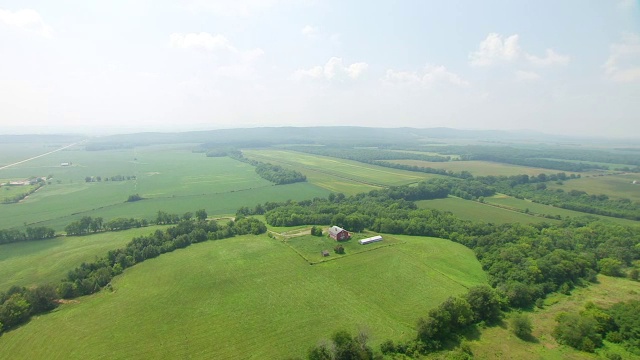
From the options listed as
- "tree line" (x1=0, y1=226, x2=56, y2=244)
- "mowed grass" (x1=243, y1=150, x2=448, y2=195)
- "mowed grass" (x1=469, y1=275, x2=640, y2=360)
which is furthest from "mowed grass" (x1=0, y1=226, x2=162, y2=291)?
"mowed grass" (x1=243, y1=150, x2=448, y2=195)

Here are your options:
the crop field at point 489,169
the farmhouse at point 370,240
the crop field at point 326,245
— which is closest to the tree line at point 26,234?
the crop field at point 326,245

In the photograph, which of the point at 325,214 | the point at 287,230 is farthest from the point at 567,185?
the point at 287,230

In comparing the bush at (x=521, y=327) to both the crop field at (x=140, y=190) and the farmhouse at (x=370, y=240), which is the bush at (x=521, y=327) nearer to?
the farmhouse at (x=370, y=240)

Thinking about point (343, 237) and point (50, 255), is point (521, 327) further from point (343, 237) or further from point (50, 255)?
point (50, 255)

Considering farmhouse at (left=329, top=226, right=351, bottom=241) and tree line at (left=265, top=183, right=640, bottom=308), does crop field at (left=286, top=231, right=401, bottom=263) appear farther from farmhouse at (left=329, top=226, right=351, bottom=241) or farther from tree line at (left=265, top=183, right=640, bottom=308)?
tree line at (left=265, top=183, right=640, bottom=308)

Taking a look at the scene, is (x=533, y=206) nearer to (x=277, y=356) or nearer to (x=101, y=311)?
(x=277, y=356)

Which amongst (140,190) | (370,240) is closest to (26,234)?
(140,190)
